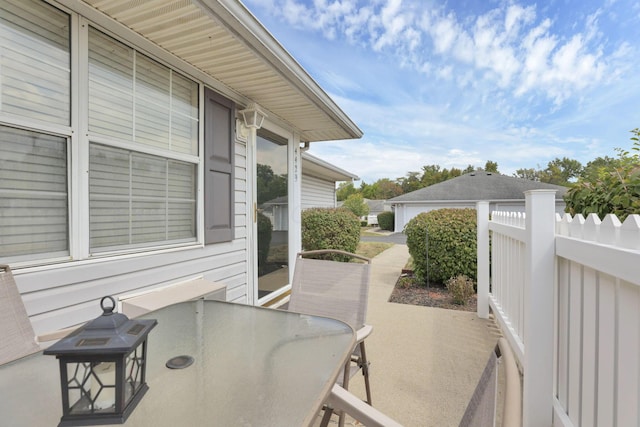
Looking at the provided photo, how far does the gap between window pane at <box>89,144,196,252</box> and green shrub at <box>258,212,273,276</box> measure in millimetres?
1121

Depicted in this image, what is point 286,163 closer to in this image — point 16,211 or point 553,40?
point 16,211

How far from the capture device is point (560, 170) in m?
36.8

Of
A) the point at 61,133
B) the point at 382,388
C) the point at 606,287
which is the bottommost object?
the point at 382,388

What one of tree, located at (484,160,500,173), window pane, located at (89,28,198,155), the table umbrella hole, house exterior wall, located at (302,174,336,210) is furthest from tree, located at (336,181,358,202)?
the table umbrella hole

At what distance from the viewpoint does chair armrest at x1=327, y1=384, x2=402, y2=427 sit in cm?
92

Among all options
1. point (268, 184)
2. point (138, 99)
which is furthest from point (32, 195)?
point (268, 184)

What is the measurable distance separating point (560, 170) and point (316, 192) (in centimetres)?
4042

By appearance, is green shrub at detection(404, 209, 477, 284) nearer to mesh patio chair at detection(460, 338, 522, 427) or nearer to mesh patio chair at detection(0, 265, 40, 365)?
mesh patio chair at detection(460, 338, 522, 427)

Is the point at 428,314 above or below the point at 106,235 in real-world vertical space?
below

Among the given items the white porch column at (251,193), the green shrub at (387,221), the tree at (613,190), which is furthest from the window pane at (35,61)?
the green shrub at (387,221)

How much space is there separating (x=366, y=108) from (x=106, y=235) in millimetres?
15083

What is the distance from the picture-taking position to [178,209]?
8.87ft

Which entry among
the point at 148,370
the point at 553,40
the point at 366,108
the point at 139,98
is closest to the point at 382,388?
the point at 148,370

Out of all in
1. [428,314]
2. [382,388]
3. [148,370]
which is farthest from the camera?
[428,314]
